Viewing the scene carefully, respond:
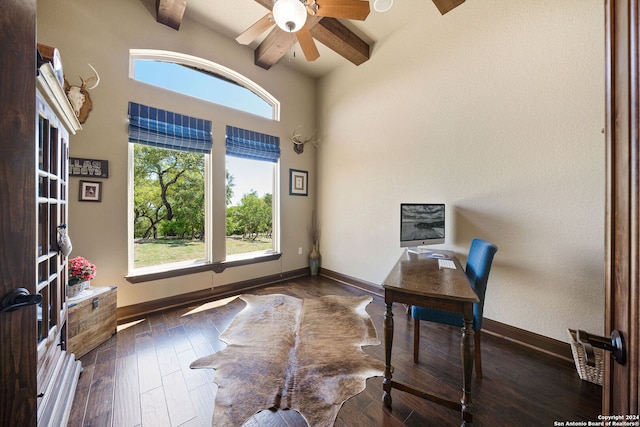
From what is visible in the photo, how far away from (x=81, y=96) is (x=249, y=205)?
6.87 feet

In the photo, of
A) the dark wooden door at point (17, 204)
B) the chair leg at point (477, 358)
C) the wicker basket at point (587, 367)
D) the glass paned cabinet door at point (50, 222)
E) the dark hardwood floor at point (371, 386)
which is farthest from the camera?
the chair leg at point (477, 358)

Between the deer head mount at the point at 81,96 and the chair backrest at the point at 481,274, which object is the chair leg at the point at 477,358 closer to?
the chair backrest at the point at 481,274

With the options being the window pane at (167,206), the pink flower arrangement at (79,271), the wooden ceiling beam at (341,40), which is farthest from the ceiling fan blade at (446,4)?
the pink flower arrangement at (79,271)

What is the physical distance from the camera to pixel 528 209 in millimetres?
2035

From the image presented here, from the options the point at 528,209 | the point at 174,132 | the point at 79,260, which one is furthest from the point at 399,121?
the point at 79,260

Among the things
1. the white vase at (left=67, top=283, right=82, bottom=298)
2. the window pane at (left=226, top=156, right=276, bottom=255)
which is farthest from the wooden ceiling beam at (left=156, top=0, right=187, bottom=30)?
the white vase at (left=67, top=283, right=82, bottom=298)

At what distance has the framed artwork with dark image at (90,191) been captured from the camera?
7.36 ft

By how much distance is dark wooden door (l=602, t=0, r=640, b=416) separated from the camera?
1.62 ft

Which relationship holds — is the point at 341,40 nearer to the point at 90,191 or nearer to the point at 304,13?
the point at 304,13

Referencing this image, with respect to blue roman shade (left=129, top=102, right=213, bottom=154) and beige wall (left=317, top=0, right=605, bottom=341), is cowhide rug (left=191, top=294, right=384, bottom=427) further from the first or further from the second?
blue roman shade (left=129, top=102, right=213, bottom=154)

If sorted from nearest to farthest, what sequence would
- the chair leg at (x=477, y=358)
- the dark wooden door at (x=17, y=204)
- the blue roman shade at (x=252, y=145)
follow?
the dark wooden door at (x=17, y=204), the chair leg at (x=477, y=358), the blue roman shade at (x=252, y=145)

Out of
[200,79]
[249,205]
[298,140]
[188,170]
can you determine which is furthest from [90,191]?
[298,140]

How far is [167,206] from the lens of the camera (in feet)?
9.32

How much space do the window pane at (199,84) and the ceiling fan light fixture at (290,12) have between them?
1.77 meters
